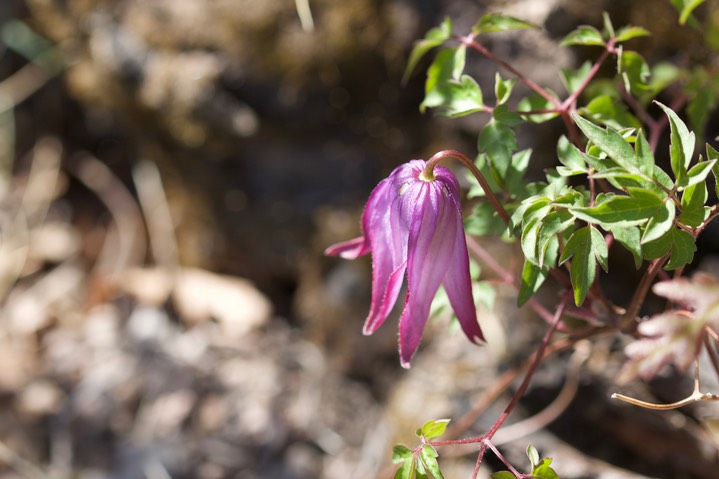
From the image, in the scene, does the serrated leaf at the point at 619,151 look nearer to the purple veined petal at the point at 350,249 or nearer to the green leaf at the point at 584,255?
the green leaf at the point at 584,255

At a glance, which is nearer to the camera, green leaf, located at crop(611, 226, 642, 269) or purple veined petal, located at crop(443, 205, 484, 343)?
green leaf, located at crop(611, 226, 642, 269)

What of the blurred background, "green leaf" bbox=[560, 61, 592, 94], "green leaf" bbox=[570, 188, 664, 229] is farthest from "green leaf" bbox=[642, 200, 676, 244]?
the blurred background

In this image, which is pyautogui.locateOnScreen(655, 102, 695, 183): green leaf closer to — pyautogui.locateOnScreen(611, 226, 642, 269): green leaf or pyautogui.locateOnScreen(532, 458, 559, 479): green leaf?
pyautogui.locateOnScreen(611, 226, 642, 269): green leaf

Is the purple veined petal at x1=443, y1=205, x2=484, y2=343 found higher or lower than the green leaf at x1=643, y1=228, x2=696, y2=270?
lower

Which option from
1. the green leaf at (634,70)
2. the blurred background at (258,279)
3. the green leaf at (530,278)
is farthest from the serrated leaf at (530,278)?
the blurred background at (258,279)

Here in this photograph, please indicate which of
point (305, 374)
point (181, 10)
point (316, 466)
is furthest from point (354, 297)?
point (181, 10)

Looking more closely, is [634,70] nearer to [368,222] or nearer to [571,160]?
[571,160]
